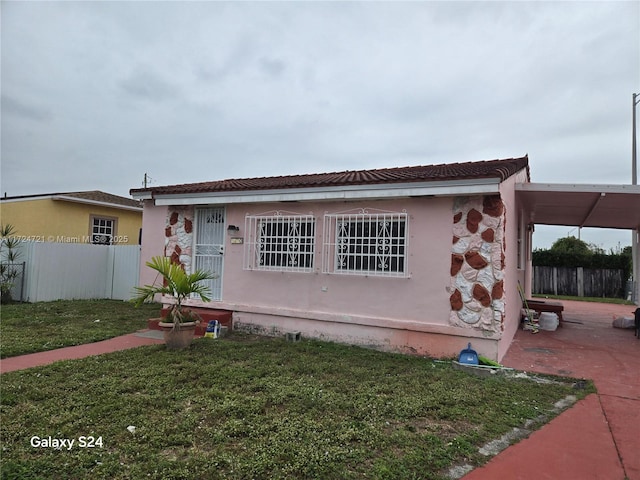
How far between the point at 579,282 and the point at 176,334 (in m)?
22.0

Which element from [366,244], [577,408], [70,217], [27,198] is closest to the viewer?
[577,408]

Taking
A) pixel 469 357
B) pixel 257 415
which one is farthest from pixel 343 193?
pixel 257 415

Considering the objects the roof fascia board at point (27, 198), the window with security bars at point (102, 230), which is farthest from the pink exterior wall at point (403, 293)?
the roof fascia board at point (27, 198)

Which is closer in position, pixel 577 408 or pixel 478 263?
pixel 577 408

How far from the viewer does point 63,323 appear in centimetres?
916

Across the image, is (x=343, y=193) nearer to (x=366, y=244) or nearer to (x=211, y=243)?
(x=366, y=244)

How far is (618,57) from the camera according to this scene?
9875 mm

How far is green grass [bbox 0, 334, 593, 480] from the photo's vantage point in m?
3.10

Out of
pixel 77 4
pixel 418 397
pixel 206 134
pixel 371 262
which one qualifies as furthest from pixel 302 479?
pixel 206 134

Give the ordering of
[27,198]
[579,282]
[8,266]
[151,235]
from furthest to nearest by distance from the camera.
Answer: [579,282] → [27,198] → [151,235] → [8,266]

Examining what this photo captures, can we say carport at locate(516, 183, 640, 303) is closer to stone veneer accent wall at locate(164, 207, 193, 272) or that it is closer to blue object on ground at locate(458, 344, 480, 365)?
blue object on ground at locate(458, 344, 480, 365)

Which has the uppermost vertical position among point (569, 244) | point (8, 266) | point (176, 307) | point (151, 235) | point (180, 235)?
point (569, 244)

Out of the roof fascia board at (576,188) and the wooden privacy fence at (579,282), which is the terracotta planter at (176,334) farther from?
the wooden privacy fence at (579,282)

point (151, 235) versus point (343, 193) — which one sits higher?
point (343, 193)
